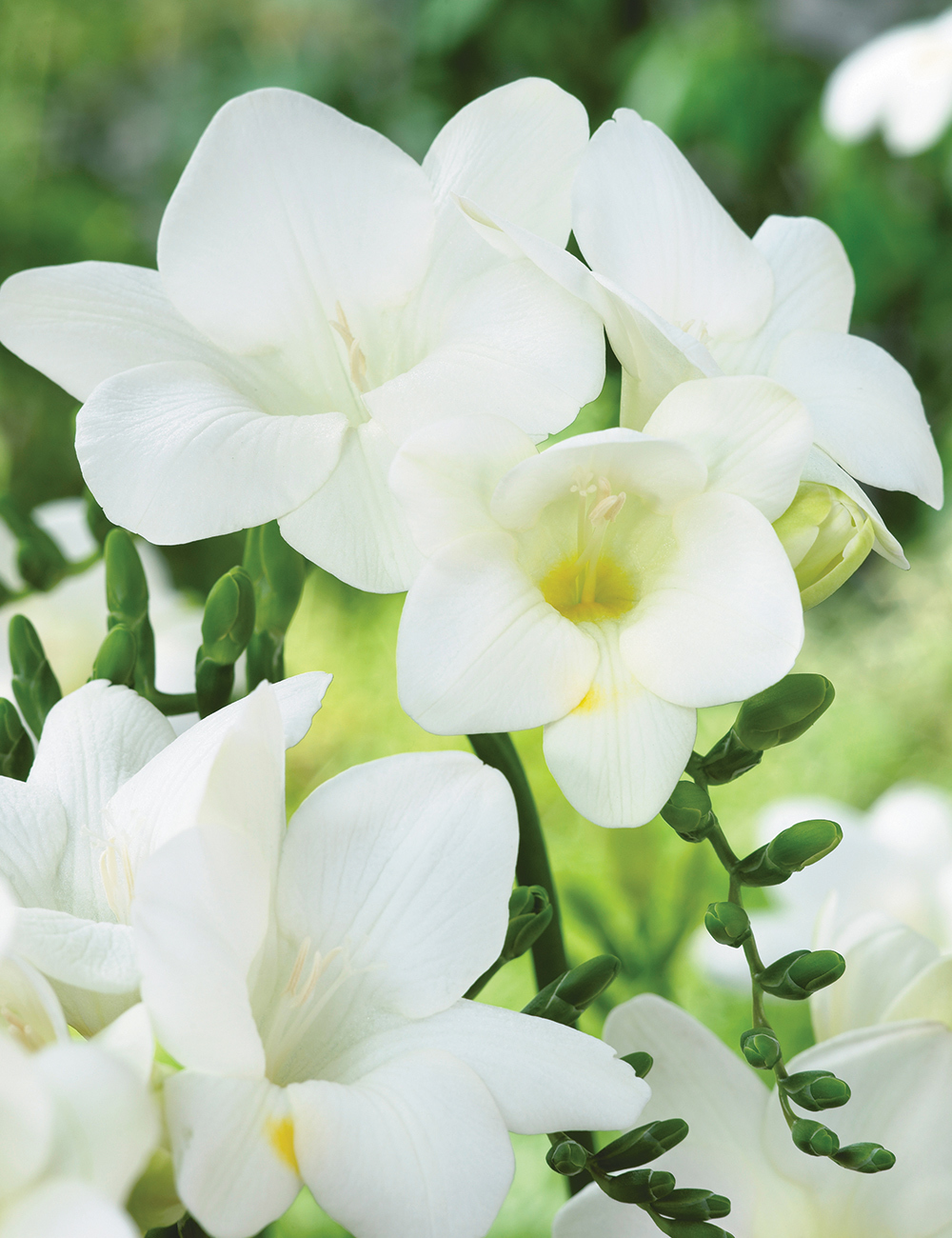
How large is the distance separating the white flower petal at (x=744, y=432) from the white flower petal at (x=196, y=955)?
132 mm

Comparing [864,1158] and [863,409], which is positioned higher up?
[863,409]

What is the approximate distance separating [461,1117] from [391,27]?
1722mm

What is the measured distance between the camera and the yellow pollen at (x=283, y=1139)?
20cm

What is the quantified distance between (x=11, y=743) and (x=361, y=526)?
4.9 inches

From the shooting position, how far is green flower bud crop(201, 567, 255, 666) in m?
0.30

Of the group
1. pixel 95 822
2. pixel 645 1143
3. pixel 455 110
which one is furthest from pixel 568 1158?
pixel 455 110

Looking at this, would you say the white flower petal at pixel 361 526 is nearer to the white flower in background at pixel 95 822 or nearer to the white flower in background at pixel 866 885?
the white flower in background at pixel 95 822

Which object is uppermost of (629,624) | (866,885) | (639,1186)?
(629,624)

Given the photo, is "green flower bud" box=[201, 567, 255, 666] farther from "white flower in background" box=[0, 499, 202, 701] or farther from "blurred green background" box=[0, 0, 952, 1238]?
"blurred green background" box=[0, 0, 952, 1238]

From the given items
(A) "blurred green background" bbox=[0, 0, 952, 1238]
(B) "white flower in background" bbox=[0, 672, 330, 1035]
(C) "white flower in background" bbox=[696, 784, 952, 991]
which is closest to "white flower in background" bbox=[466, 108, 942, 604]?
(B) "white flower in background" bbox=[0, 672, 330, 1035]

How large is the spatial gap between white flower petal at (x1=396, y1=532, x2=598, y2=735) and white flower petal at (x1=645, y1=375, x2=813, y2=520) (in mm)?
48

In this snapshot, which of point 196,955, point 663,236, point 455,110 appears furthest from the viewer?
→ point 455,110

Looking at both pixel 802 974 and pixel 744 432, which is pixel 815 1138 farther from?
pixel 744 432

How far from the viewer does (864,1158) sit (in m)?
0.26
